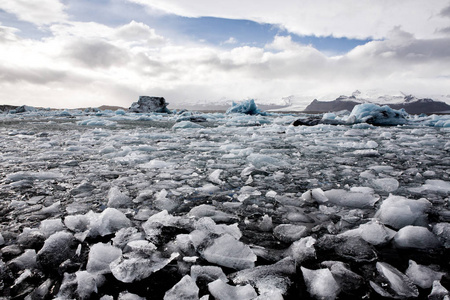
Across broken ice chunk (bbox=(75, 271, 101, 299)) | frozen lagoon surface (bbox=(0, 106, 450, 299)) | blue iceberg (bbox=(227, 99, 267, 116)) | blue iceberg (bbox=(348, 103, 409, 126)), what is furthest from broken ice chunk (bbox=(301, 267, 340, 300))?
blue iceberg (bbox=(227, 99, 267, 116))

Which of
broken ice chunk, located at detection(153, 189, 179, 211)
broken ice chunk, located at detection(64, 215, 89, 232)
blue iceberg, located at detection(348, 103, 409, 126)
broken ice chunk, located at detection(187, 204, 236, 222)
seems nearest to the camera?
broken ice chunk, located at detection(64, 215, 89, 232)

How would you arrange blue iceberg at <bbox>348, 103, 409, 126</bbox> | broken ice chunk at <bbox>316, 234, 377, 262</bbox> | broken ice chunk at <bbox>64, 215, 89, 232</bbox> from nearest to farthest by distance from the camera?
broken ice chunk at <bbox>316, 234, 377, 262</bbox> < broken ice chunk at <bbox>64, 215, 89, 232</bbox> < blue iceberg at <bbox>348, 103, 409, 126</bbox>

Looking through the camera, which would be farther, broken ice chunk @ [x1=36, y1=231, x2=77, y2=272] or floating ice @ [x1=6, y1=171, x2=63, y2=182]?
floating ice @ [x1=6, y1=171, x2=63, y2=182]

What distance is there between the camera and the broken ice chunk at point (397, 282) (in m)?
0.82

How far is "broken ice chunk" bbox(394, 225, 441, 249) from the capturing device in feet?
3.57

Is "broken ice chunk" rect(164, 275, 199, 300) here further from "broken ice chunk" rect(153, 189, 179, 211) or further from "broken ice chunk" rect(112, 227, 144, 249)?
"broken ice chunk" rect(153, 189, 179, 211)

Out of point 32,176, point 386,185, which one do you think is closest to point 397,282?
point 386,185

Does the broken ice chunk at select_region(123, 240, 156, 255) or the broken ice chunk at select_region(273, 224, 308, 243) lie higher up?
the broken ice chunk at select_region(123, 240, 156, 255)

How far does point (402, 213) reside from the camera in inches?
51.1

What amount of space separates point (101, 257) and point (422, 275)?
1.21 m

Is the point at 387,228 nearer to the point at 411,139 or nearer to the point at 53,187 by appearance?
the point at 53,187

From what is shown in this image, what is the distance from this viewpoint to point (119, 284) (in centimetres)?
90

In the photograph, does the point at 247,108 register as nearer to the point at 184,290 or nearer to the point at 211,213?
the point at 211,213

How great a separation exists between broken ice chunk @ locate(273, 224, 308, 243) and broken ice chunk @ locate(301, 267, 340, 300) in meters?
0.26
